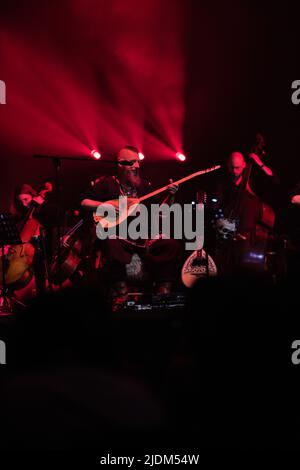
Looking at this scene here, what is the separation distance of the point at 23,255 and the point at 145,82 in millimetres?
2412

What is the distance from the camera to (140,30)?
6867 millimetres

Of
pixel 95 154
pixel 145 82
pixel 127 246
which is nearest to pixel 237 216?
pixel 127 246

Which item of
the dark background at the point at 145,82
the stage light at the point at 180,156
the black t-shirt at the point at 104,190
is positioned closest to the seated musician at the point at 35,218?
the dark background at the point at 145,82

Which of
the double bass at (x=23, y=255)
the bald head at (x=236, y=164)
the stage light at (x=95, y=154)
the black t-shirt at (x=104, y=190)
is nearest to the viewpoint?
the black t-shirt at (x=104, y=190)

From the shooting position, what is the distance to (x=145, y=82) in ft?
23.1

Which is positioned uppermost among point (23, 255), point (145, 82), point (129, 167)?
point (145, 82)

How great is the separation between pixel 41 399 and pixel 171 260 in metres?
4.54

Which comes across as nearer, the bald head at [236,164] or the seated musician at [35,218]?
the seated musician at [35,218]

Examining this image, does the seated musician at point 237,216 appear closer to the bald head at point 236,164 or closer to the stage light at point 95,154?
the bald head at point 236,164

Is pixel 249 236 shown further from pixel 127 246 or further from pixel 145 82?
pixel 145 82

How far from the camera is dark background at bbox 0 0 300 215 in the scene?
6.69m

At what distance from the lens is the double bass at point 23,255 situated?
6340 mm

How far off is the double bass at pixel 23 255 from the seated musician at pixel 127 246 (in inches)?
27.4
